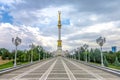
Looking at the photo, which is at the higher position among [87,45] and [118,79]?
[87,45]

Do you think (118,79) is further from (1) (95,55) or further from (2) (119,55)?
(2) (119,55)

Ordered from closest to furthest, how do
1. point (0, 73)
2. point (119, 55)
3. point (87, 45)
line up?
point (0, 73)
point (87, 45)
point (119, 55)

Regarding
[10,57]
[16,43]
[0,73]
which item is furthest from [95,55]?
[0,73]

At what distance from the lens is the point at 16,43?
39.7m

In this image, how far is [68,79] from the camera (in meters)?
19.1

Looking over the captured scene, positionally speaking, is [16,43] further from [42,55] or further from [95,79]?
[42,55]

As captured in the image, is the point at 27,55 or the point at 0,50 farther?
the point at 0,50

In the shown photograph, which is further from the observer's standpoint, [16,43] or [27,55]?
[27,55]

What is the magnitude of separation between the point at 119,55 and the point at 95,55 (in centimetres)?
1527

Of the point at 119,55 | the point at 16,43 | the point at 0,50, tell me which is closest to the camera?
the point at 16,43

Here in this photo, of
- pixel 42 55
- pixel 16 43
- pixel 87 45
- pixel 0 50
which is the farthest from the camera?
pixel 0 50

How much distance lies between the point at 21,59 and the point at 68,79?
82.1m

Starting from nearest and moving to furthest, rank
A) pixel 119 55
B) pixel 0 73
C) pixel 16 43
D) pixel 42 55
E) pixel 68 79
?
pixel 68 79 → pixel 0 73 → pixel 16 43 → pixel 119 55 → pixel 42 55

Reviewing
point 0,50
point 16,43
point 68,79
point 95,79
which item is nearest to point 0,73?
point 68,79
